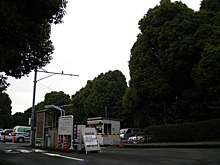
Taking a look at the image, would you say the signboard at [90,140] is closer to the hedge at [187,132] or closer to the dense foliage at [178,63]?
the hedge at [187,132]

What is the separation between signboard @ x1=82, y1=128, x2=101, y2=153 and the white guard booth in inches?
414

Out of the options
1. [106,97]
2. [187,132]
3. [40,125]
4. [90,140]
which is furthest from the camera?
[106,97]

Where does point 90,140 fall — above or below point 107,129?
below

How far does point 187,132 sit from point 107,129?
10.4 m

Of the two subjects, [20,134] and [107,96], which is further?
[107,96]

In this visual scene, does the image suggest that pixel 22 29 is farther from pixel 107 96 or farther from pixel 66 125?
pixel 107 96

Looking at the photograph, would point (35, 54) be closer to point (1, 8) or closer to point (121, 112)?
point (1, 8)

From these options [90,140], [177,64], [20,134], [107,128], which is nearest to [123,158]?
[90,140]

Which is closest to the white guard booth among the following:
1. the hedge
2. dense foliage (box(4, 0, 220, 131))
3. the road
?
dense foliage (box(4, 0, 220, 131))

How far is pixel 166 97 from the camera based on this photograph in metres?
24.6

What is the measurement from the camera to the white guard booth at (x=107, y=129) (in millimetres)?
23172

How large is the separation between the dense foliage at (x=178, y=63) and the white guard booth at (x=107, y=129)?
12.7 feet

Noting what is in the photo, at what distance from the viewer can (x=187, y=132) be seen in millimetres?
17844

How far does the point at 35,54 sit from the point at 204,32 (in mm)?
15725
